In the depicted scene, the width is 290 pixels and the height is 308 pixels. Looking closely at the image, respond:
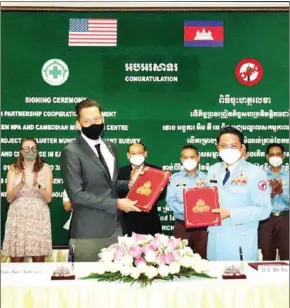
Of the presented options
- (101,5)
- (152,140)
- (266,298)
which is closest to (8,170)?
(152,140)

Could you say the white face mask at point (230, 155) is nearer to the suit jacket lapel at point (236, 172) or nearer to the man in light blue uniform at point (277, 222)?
the suit jacket lapel at point (236, 172)

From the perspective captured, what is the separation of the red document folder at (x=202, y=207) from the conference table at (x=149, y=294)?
49.3 inches

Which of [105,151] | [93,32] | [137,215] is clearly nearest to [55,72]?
[93,32]

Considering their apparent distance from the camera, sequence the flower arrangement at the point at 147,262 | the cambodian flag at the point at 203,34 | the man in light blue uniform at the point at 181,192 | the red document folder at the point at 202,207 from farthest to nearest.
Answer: the cambodian flag at the point at 203,34
the man in light blue uniform at the point at 181,192
the red document folder at the point at 202,207
the flower arrangement at the point at 147,262

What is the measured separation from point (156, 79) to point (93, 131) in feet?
2.84

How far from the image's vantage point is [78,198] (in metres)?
4.42

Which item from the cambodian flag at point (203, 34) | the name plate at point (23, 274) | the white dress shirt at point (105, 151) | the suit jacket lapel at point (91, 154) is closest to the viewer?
the name plate at point (23, 274)

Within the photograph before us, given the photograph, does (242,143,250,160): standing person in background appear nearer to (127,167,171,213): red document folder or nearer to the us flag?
(127,167,171,213): red document folder

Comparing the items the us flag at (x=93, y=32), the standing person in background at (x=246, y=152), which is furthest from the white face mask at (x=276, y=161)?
the us flag at (x=93, y=32)

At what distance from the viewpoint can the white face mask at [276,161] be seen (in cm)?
484

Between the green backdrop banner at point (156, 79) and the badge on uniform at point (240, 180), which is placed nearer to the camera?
the badge on uniform at point (240, 180)

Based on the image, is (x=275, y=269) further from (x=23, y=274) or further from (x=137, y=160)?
(x=137, y=160)

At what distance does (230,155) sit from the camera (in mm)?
4414

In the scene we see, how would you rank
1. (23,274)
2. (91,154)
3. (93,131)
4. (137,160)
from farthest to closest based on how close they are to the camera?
(137,160), (93,131), (91,154), (23,274)
